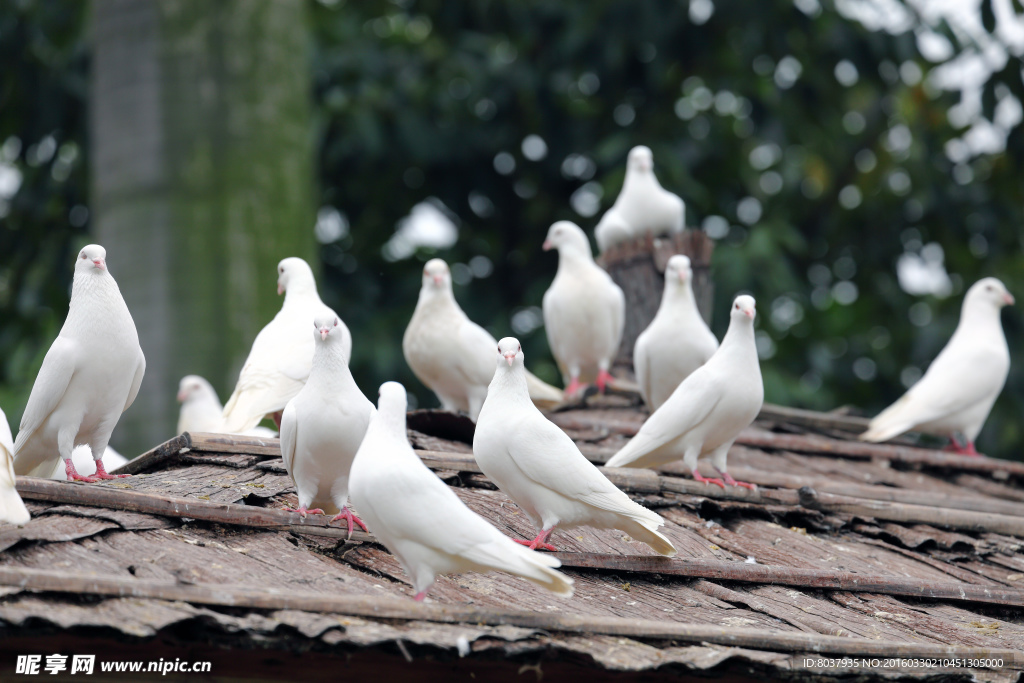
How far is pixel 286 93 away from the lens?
980 cm

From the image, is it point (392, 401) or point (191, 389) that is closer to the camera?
point (392, 401)

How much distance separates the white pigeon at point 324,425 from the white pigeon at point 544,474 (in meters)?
0.45

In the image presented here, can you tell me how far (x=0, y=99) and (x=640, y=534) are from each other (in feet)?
37.4

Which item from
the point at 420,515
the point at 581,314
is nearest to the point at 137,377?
the point at 420,515

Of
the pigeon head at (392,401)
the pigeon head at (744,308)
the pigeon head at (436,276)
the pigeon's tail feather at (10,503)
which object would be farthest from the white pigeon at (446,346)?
the pigeon's tail feather at (10,503)

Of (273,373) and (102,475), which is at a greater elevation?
(273,373)

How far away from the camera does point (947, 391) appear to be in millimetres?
7879

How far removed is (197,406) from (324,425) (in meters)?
4.31

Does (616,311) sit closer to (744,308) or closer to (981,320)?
(744,308)

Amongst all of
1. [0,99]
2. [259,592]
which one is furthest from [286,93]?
[259,592]

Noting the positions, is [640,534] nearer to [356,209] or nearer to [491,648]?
[491,648]

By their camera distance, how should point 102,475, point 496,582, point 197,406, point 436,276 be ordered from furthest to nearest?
point 197,406
point 436,276
point 102,475
point 496,582

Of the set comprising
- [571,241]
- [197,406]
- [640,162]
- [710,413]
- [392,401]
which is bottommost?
[197,406]

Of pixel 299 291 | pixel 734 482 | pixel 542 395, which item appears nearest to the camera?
pixel 734 482
